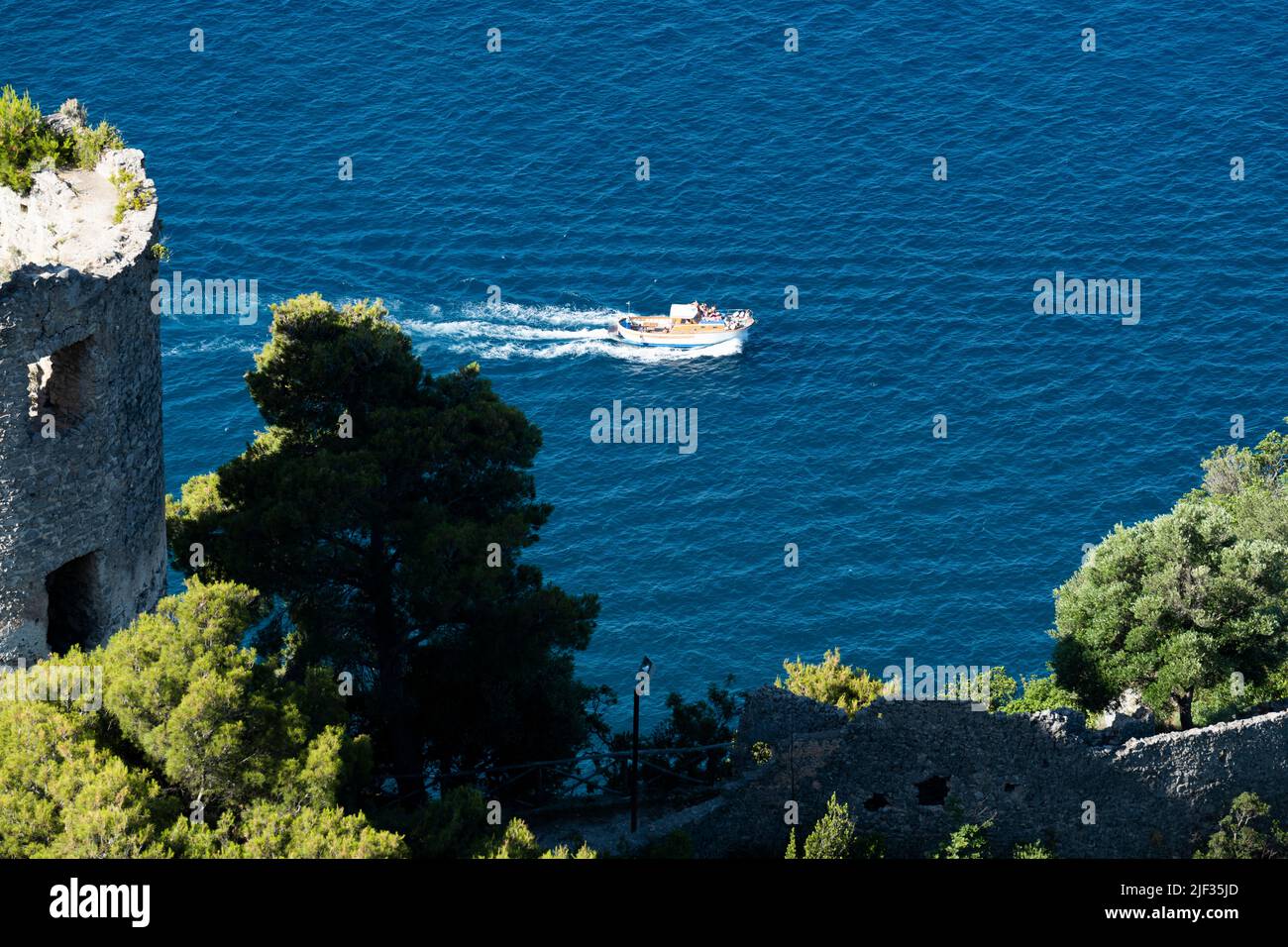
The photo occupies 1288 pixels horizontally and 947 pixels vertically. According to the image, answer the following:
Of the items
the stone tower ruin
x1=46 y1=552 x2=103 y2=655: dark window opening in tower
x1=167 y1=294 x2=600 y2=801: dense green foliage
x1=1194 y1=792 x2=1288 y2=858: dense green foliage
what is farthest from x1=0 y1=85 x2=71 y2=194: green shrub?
x1=1194 y1=792 x2=1288 y2=858: dense green foliage

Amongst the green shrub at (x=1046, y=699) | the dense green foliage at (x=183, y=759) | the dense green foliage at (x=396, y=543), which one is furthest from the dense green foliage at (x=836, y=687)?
the dense green foliage at (x=183, y=759)

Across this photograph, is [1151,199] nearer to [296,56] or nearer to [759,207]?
[759,207]

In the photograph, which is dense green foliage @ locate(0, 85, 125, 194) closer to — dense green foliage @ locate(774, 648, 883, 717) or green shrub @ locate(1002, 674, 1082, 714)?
dense green foliage @ locate(774, 648, 883, 717)

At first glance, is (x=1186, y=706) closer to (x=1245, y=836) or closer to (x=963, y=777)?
(x=1245, y=836)

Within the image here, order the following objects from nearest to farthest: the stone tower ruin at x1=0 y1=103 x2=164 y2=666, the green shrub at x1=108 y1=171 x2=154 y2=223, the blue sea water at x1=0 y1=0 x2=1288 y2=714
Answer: the stone tower ruin at x1=0 y1=103 x2=164 y2=666 → the green shrub at x1=108 y1=171 x2=154 y2=223 → the blue sea water at x1=0 y1=0 x2=1288 y2=714

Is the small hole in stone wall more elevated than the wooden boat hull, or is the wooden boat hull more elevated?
the wooden boat hull

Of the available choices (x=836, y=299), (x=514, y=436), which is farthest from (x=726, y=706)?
(x=836, y=299)
